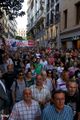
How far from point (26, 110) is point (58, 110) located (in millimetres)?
1058

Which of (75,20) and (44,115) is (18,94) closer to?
(44,115)

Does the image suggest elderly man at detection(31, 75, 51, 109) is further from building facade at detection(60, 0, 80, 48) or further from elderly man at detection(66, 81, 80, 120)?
building facade at detection(60, 0, 80, 48)

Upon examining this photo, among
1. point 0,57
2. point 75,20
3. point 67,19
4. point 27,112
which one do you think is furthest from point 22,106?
point 67,19

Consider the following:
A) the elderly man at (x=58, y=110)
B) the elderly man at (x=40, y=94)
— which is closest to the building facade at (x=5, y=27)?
the elderly man at (x=40, y=94)

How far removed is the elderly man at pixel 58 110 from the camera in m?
5.77

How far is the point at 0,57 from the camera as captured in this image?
15984mm

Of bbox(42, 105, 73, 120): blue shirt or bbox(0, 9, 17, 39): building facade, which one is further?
bbox(0, 9, 17, 39): building facade

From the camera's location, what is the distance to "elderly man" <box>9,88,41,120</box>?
6668mm

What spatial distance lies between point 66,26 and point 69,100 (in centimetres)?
3190

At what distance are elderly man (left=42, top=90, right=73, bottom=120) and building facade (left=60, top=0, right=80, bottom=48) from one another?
90.8 ft

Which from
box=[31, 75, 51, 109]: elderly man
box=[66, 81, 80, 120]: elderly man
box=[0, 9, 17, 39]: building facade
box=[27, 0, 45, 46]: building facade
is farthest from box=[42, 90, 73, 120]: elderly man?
box=[27, 0, 45, 46]: building facade

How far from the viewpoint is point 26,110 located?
673cm

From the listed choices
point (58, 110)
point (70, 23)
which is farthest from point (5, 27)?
point (58, 110)

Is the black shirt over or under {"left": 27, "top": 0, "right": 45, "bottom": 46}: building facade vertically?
under
